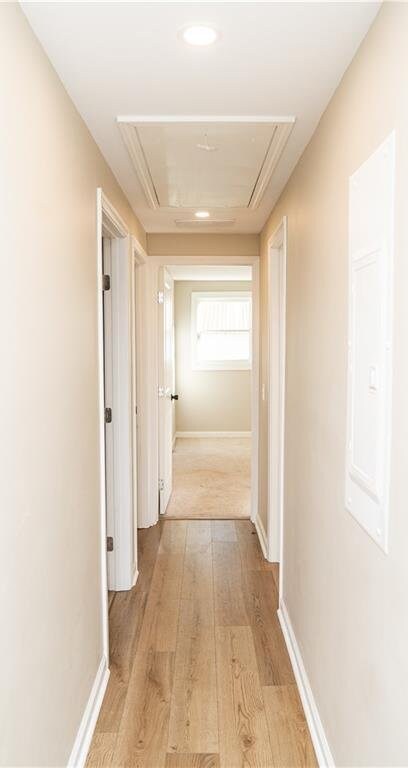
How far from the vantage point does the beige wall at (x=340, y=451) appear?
1.19 m

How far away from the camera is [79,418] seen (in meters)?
1.97

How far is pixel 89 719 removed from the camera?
202cm

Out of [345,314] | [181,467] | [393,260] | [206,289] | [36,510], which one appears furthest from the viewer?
[206,289]

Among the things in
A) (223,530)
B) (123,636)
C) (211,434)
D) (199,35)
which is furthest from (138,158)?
(211,434)

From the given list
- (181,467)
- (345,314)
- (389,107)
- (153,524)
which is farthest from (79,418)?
(181,467)

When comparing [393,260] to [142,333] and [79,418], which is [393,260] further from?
[142,333]

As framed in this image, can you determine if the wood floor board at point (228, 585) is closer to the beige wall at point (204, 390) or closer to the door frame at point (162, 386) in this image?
the door frame at point (162, 386)

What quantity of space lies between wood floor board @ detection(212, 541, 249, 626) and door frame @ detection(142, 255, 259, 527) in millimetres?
674

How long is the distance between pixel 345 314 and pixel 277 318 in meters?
1.83

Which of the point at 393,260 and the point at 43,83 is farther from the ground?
the point at 43,83

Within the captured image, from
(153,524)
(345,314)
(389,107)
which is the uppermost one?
(389,107)

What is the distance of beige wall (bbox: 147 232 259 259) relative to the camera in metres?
4.17

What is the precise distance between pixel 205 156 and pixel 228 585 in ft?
7.75

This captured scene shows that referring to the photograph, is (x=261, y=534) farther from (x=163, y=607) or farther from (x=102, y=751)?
(x=102, y=751)
